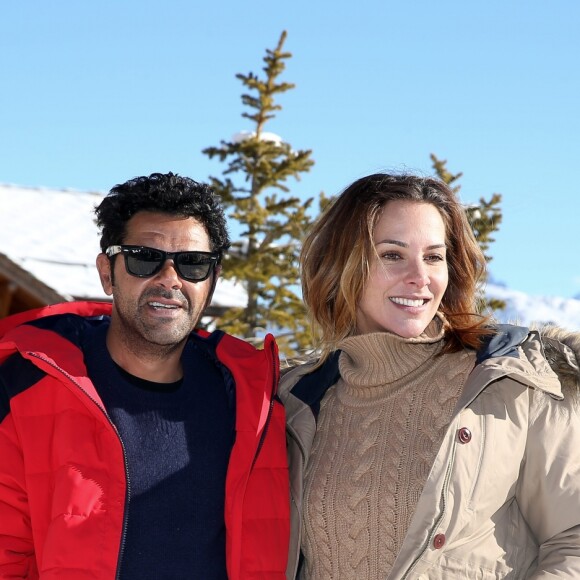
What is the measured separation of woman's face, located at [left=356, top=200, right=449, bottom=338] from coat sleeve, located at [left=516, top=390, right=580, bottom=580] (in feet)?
1.99

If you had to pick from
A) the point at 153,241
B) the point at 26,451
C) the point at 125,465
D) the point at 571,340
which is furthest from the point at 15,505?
the point at 571,340

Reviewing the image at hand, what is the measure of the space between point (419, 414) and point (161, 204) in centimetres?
132

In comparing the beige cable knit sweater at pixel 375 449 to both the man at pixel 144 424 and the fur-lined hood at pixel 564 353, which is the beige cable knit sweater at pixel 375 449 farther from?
the fur-lined hood at pixel 564 353

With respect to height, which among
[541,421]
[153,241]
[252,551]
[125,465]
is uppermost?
[153,241]

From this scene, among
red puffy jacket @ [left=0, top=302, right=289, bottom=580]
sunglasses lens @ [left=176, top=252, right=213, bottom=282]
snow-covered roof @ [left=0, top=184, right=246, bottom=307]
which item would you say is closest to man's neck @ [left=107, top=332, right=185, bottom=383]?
red puffy jacket @ [left=0, top=302, right=289, bottom=580]

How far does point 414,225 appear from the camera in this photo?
3.89 meters

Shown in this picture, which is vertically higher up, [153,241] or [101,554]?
[153,241]

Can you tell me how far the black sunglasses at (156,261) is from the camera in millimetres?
3854

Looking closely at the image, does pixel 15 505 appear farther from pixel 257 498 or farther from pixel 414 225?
pixel 414 225

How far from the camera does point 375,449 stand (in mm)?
3748

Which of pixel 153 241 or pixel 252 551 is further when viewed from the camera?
pixel 153 241

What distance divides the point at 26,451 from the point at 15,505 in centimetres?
20

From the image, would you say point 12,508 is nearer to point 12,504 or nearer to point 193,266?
point 12,504

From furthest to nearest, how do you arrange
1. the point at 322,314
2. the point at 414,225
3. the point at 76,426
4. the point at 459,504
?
the point at 322,314
the point at 414,225
the point at 76,426
the point at 459,504
